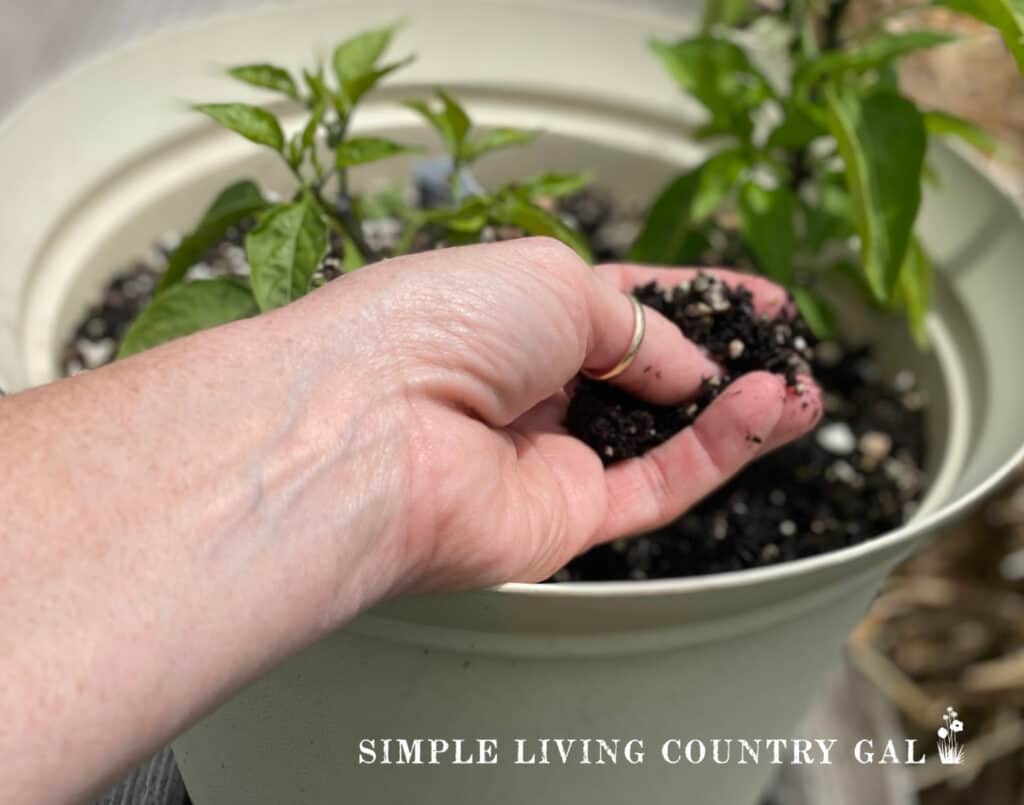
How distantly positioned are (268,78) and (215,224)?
108 mm

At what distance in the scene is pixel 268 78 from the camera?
28.2 inches

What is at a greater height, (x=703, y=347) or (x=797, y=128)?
(x=797, y=128)

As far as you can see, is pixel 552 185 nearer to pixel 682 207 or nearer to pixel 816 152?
pixel 682 207

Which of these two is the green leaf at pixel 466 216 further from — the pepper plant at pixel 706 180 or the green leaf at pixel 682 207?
the green leaf at pixel 682 207

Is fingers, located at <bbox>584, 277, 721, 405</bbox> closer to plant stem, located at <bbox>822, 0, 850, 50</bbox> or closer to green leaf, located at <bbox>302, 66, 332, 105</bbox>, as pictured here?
green leaf, located at <bbox>302, 66, 332, 105</bbox>

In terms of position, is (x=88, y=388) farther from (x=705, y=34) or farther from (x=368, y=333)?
(x=705, y=34)

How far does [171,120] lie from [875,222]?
611mm

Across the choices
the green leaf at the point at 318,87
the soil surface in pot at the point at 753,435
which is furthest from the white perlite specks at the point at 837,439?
the green leaf at the point at 318,87

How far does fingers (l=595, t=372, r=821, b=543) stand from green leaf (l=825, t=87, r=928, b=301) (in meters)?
0.10

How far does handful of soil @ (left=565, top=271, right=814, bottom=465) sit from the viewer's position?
734 mm

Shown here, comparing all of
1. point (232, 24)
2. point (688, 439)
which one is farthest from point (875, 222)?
point (232, 24)

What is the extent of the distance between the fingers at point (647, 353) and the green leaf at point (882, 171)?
0.44 ft

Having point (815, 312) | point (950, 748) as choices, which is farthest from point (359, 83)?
point (950, 748)

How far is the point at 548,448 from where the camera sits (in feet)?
2.32
